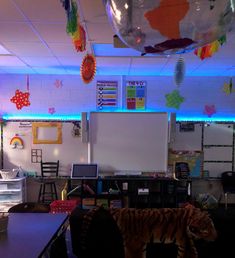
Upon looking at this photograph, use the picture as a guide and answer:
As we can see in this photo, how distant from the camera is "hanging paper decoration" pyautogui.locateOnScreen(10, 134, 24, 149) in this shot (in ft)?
18.4

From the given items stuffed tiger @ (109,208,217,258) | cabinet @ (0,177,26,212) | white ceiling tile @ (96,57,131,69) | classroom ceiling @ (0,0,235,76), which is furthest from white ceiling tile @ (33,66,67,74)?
stuffed tiger @ (109,208,217,258)

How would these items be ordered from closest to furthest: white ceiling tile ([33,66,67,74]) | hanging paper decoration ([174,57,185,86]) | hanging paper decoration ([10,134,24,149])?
1. hanging paper decoration ([174,57,185,86])
2. white ceiling tile ([33,66,67,74])
3. hanging paper decoration ([10,134,24,149])

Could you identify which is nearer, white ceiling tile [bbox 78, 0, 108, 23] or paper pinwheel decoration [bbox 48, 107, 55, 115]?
white ceiling tile [bbox 78, 0, 108, 23]

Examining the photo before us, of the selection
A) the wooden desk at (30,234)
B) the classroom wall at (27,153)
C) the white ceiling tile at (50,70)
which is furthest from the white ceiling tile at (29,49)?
the wooden desk at (30,234)

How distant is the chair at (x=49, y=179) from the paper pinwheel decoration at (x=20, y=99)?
1.24 m

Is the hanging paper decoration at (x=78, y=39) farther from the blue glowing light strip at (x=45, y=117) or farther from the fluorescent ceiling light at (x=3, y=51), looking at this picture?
the blue glowing light strip at (x=45, y=117)

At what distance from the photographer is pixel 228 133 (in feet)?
18.4

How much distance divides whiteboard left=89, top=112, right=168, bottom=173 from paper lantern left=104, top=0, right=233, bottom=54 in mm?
4166

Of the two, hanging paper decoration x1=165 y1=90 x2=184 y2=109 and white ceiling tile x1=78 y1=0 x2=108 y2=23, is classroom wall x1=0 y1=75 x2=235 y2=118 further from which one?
white ceiling tile x1=78 y1=0 x2=108 y2=23

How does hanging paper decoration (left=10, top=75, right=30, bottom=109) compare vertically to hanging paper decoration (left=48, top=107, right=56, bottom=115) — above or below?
above

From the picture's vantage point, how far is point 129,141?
5.55 meters

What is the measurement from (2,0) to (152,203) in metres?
4.27

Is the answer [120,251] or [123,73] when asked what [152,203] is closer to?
[123,73]

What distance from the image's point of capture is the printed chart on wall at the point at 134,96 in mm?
5730
